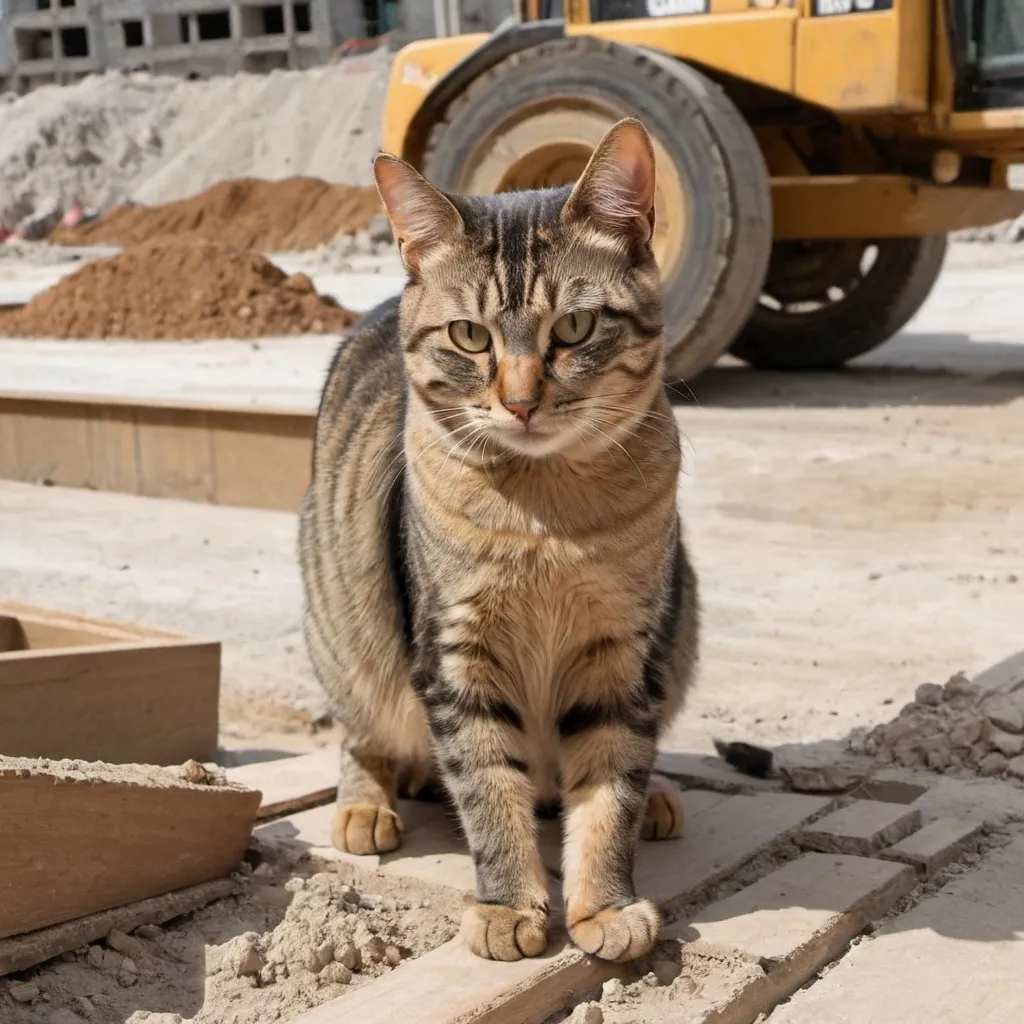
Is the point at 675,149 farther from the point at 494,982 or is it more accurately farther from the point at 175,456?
the point at 494,982

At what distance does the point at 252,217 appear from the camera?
22891 millimetres

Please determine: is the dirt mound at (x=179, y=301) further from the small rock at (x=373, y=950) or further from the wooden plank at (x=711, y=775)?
the small rock at (x=373, y=950)

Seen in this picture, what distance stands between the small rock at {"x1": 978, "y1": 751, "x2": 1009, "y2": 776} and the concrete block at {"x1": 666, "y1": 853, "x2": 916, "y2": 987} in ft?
2.10

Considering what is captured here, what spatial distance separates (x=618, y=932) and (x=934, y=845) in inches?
30.3

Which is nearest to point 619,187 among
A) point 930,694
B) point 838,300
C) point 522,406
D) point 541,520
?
point 522,406

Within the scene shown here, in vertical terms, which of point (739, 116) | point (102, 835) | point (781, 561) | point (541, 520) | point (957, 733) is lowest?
point (781, 561)

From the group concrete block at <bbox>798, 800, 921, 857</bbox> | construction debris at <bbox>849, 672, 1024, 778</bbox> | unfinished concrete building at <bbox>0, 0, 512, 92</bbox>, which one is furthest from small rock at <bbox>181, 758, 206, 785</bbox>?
unfinished concrete building at <bbox>0, 0, 512, 92</bbox>

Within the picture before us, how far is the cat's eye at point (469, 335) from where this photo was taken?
232 cm

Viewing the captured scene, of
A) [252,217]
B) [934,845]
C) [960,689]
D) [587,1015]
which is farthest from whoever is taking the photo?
[252,217]

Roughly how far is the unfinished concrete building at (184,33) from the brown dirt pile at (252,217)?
18.9ft

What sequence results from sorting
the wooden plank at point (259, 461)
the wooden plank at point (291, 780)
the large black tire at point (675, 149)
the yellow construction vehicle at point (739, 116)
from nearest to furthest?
the wooden plank at point (291, 780), the wooden plank at point (259, 461), the yellow construction vehicle at point (739, 116), the large black tire at point (675, 149)

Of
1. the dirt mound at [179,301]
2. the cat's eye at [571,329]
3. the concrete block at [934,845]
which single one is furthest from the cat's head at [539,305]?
the dirt mound at [179,301]

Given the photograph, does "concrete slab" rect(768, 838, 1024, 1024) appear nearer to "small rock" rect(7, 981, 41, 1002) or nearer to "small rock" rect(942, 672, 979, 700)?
"small rock" rect(942, 672, 979, 700)

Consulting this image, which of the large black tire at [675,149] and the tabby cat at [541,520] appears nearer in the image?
the tabby cat at [541,520]
